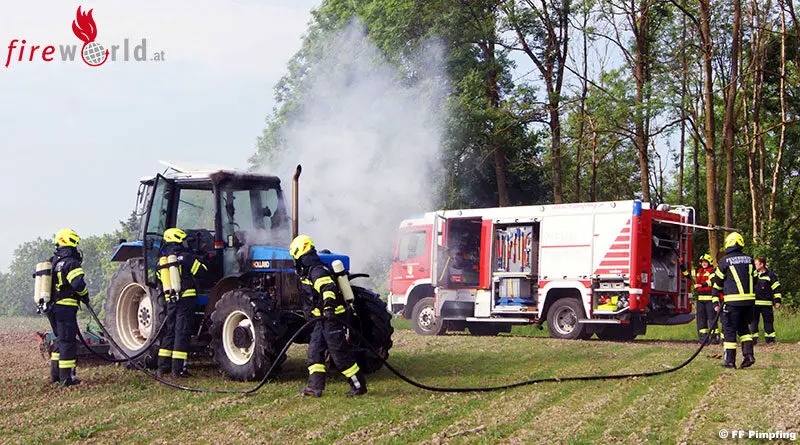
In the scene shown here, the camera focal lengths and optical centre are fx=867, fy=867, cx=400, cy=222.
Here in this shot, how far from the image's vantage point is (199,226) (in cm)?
1233

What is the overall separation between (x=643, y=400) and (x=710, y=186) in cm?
1577

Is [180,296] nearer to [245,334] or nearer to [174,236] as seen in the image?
[174,236]

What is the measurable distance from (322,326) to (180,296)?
2.57 metres

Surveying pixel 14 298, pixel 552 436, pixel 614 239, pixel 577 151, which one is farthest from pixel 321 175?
pixel 14 298

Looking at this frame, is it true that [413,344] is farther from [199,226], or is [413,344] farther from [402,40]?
[402,40]

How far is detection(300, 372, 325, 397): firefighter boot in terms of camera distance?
10.0 meters

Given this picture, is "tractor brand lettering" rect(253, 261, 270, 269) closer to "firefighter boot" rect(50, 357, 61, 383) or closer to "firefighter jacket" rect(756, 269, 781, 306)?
"firefighter boot" rect(50, 357, 61, 383)

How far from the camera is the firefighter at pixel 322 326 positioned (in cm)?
1002

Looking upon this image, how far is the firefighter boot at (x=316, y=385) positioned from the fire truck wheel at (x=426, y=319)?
11.2 metres

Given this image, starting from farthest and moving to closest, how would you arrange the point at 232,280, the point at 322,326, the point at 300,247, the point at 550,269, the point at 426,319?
the point at 426,319, the point at 550,269, the point at 232,280, the point at 300,247, the point at 322,326

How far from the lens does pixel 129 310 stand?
1332 cm

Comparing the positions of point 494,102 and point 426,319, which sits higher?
point 494,102

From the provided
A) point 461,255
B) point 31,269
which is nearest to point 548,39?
point 461,255

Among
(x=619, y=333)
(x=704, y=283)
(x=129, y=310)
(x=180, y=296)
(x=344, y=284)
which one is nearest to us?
(x=344, y=284)
